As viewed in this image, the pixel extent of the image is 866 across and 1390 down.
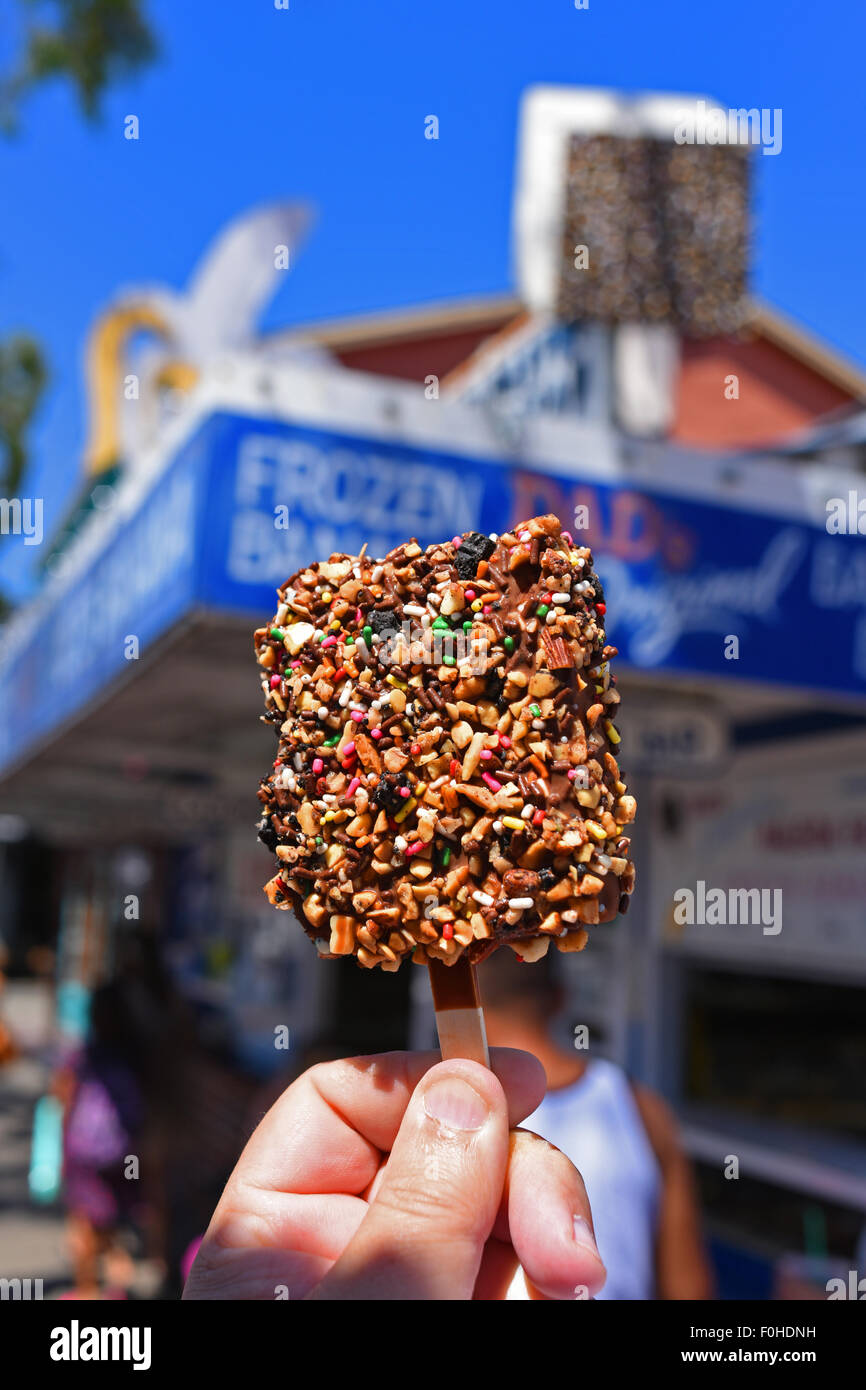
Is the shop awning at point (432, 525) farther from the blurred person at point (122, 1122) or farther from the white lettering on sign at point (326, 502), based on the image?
the blurred person at point (122, 1122)

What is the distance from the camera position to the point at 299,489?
428 cm

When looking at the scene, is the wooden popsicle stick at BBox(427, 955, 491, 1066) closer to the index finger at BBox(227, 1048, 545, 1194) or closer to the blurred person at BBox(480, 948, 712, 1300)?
the index finger at BBox(227, 1048, 545, 1194)

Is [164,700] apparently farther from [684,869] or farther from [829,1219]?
[829,1219]

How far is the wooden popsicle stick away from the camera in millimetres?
Answer: 1709

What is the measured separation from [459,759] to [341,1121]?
0.68 meters

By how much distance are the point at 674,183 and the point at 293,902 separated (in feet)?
22.2

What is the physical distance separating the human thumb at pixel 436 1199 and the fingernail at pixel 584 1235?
0.39 feet

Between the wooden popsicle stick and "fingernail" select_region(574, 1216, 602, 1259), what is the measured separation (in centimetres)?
26

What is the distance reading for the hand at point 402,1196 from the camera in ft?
5.06
